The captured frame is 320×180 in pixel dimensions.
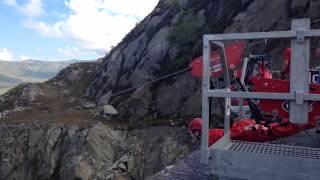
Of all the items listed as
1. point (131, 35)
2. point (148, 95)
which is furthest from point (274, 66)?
point (131, 35)

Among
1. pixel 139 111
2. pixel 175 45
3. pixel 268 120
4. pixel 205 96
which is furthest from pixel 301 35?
pixel 175 45

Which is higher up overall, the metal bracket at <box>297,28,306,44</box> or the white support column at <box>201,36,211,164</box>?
the metal bracket at <box>297,28,306,44</box>

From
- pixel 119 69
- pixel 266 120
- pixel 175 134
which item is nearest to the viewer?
pixel 266 120

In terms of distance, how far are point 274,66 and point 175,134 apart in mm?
4991

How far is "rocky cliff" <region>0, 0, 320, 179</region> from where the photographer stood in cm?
1848

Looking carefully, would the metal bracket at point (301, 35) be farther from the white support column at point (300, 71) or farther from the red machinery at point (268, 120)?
the red machinery at point (268, 120)

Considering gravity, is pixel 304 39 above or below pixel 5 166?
above

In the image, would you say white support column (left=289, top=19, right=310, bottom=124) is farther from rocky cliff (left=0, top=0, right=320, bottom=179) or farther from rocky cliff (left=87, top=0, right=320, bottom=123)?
rocky cliff (left=87, top=0, right=320, bottom=123)

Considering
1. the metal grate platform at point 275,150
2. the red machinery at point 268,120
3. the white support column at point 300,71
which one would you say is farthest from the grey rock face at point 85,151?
the white support column at point 300,71

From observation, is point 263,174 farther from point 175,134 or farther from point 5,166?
point 5,166

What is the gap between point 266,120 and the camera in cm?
722

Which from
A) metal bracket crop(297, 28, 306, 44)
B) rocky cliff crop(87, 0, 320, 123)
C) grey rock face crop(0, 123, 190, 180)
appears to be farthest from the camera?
rocky cliff crop(87, 0, 320, 123)

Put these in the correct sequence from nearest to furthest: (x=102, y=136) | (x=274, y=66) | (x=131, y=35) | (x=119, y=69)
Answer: (x=274, y=66), (x=102, y=136), (x=119, y=69), (x=131, y=35)

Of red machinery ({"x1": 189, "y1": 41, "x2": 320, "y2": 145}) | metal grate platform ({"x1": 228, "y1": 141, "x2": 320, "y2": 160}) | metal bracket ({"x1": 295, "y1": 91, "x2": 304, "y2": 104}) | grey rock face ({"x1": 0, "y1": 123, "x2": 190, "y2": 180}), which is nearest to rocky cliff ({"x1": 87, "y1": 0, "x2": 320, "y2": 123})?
grey rock face ({"x1": 0, "y1": 123, "x2": 190, "y2": 180})
